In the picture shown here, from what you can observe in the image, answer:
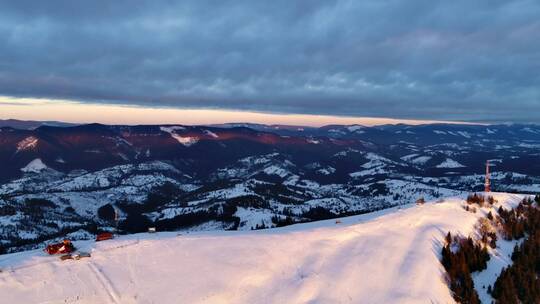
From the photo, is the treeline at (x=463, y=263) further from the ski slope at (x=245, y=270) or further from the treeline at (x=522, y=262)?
the treeline at (x=522, y=262)

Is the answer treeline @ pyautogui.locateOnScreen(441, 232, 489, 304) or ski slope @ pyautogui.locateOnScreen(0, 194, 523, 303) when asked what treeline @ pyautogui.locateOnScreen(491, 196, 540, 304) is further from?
ski slope @ pyautogui.locateOnScreen(0, 194, 523, 303)

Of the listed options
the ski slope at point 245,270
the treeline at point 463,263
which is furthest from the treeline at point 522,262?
the ski slope at point 245,270

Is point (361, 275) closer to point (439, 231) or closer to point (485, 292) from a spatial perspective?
point (485, 292)

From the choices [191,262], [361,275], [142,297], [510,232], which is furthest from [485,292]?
[142,297]


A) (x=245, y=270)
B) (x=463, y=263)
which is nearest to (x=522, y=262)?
(x=463, y=263)

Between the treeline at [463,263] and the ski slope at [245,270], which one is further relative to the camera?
the treeline at [463,263]

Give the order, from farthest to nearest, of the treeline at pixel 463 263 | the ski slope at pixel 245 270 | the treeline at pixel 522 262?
the treeline at pixel 522 262
the treeline at pixel 463 263
the ski slope at pixel 245 270

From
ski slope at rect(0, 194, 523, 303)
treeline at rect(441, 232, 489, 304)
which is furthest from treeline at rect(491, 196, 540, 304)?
ski slope at rect(0, 194, 523, 303)
